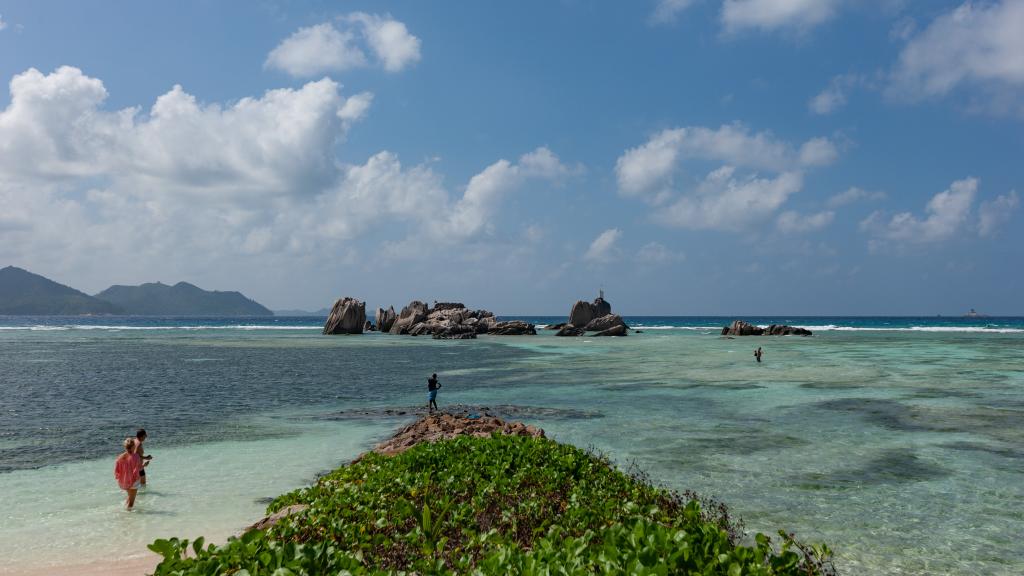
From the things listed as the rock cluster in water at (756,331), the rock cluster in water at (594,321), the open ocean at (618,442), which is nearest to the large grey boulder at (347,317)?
the rock cluster in water at (594,321)

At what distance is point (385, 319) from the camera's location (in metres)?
149

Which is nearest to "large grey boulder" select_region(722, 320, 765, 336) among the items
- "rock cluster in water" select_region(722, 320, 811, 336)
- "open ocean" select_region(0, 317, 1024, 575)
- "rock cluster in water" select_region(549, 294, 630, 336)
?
"rock cluster in water" select_region(722, 320, 811, 336)

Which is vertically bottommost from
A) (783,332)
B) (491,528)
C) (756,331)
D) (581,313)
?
(783,332)

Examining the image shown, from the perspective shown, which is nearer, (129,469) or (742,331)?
(129,469)

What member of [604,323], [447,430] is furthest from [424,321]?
[447,430]

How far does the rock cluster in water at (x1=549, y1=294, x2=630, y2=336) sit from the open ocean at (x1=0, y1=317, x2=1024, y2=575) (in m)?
81.2

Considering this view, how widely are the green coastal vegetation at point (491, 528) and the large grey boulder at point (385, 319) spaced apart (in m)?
134

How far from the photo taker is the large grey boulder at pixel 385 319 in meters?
148

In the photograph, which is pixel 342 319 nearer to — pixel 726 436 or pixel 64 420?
pixel 64 420

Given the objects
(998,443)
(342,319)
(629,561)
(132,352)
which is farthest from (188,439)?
(342,319)

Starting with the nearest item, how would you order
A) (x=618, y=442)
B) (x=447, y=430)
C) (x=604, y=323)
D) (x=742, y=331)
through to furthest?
1. (x=447, y=430)
2. (x=618, y=442)
3. (x=742, y=331)
4. (x=604, y=323)

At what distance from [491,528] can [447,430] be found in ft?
40.1

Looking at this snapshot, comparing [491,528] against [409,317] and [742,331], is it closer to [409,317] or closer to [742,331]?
[742,331]

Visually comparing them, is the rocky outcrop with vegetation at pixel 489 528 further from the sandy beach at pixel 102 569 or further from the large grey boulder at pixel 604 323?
the large grey boulder at pixel 604 323
